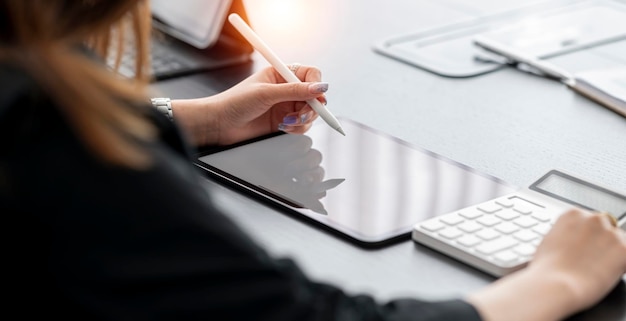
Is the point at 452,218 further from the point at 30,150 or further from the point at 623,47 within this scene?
the point at 623,47

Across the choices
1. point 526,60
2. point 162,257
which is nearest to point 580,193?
point 526,60

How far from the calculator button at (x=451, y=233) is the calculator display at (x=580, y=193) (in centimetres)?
14

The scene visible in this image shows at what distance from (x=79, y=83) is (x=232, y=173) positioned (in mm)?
534

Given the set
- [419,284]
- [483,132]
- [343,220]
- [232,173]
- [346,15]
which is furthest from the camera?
[346,15]

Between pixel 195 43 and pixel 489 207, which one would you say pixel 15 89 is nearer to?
pixel 489 207

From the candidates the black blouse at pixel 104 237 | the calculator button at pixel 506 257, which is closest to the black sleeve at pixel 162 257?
the black blouse at pixel 104 237

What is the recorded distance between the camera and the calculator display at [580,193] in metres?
1.14

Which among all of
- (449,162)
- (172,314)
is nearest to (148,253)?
(172,314)

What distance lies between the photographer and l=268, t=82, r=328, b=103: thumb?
1.31 meters

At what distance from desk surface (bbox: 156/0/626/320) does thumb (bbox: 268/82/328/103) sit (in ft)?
0.36

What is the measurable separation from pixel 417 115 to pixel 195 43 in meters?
0.44

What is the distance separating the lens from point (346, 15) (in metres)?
1.85

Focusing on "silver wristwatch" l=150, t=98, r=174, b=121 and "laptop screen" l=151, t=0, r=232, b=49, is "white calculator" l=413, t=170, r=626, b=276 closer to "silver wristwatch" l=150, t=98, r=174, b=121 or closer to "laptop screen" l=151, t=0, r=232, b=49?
"silver wristwatch" l=150, t=98, r=174, b=121

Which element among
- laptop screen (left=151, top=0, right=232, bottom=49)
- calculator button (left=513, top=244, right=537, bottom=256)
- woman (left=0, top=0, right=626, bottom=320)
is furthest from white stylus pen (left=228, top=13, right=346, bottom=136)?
woman (left=0, top=0, right=626, bottom=320)
